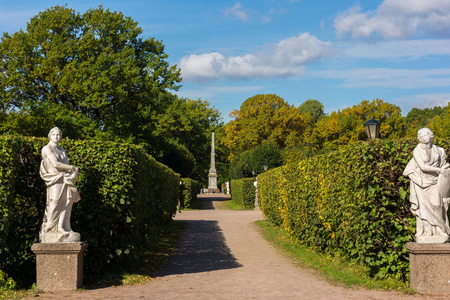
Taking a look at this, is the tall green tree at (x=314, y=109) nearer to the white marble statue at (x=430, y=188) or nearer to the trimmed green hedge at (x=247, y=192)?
the trimmed green hedge at (x=247, y=192)

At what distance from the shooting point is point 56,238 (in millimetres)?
7438

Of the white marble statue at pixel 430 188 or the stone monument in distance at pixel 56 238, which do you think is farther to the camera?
the stone monument in distance at pixel 56 238

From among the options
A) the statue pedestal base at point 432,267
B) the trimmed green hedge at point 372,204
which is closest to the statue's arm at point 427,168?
the trimmed green hedge at point 372,204

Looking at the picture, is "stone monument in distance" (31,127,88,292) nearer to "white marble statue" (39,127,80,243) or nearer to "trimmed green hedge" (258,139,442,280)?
"white marble statue" (39,127,80,243)

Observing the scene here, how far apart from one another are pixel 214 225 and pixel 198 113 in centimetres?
4922

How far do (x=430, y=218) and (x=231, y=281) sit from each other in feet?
11.7

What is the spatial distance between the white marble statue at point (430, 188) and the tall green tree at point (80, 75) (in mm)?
24553

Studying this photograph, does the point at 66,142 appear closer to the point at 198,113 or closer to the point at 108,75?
the point at 108,75

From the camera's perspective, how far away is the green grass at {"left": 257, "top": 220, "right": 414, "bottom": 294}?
7.49m

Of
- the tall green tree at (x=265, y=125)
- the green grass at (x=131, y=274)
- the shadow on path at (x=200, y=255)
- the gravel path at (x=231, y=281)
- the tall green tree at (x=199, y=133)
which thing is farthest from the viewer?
the tall green tree at (x=199, y=133)

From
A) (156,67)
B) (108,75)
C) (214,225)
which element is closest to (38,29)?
(108,75)

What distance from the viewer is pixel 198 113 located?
224 feet

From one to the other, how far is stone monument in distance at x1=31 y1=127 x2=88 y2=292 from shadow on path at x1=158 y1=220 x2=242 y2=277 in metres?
2.16

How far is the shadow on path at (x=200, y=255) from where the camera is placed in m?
9.95
